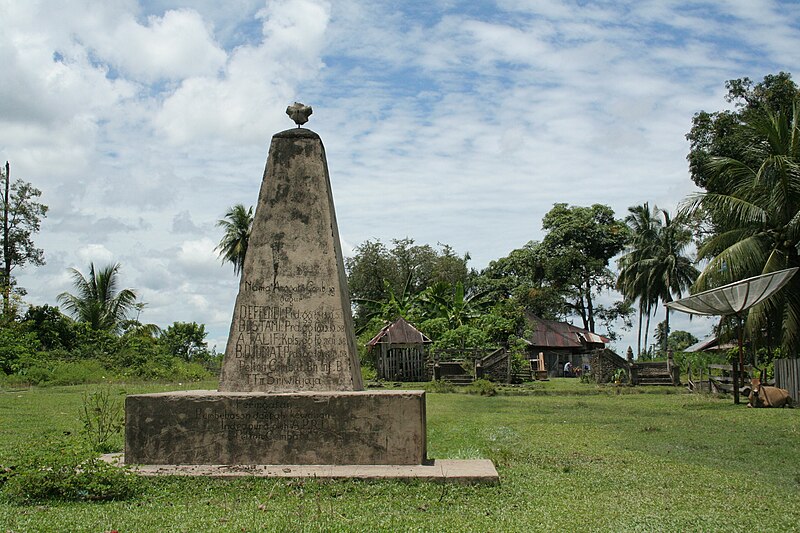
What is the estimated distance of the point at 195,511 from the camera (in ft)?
18.9

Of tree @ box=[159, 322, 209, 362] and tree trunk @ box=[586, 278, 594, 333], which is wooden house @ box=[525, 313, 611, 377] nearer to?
tree trunk @ box=[586, 278, 594, 333]

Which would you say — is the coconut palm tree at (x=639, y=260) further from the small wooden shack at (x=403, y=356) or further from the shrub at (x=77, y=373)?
the shrub at (x=77, y=373)

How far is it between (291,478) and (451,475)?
1437mm

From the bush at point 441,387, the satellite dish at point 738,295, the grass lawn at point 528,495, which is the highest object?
the satellite dish at point 738,295

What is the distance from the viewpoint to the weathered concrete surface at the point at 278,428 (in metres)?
7.24

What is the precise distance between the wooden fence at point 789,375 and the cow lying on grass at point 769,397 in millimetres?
982

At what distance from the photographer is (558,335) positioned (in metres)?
48.2

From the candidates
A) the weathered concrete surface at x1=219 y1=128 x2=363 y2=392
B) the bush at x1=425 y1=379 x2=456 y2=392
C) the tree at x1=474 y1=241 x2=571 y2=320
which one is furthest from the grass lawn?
the tree at x1=474 y1=241 x2=571 y2=320

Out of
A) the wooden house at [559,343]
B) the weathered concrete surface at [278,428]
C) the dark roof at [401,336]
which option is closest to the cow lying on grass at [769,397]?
the weathered concrete surface at [278,428]

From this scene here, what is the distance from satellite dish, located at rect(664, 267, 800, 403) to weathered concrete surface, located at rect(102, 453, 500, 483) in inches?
449

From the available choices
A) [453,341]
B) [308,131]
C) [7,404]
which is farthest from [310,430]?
[453,341]

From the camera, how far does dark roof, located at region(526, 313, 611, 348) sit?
4716 centimetres

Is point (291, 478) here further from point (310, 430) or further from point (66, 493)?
point (66, 493)

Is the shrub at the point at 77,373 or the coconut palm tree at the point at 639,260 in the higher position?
the coconut palm tree at the point at 639,260
